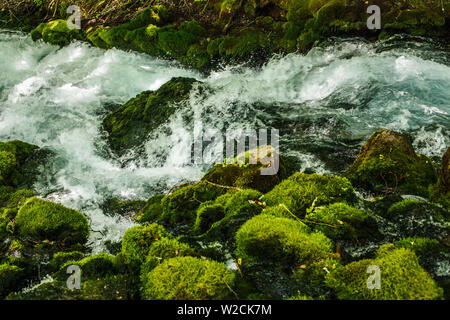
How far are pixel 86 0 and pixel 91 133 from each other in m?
9.91

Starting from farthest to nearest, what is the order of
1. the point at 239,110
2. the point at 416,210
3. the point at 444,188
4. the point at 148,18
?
the point at 148,18, the point at 239,110, the point at 444,188, the point at 416,210

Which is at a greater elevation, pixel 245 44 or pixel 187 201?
pixel 245 44

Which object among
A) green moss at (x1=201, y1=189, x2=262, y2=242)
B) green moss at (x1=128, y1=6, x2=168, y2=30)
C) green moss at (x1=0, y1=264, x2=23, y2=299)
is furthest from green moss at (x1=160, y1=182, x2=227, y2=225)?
green moss at (x1=128, y1=6, x2=168, y2=30)

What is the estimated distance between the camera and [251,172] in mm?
4508

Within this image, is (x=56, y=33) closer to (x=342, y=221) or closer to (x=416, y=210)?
(x=342, y=221)

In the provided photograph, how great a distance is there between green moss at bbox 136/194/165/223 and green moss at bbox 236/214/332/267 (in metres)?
1.55

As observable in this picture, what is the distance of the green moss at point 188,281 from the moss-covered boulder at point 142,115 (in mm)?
4615

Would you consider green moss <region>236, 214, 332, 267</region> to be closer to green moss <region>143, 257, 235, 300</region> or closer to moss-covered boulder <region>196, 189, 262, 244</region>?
moss-covered boulder <region>196, 189, 262, 244</region>

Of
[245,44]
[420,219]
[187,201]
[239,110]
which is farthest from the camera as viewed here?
[245,44]

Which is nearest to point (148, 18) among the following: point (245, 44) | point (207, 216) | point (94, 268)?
point (245, 44)

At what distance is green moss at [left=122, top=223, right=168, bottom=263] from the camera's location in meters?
3.11

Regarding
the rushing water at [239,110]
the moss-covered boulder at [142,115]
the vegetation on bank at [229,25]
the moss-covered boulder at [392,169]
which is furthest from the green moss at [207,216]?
the vegetation on bank at [229,25]

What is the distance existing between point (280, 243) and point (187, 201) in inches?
67.5
